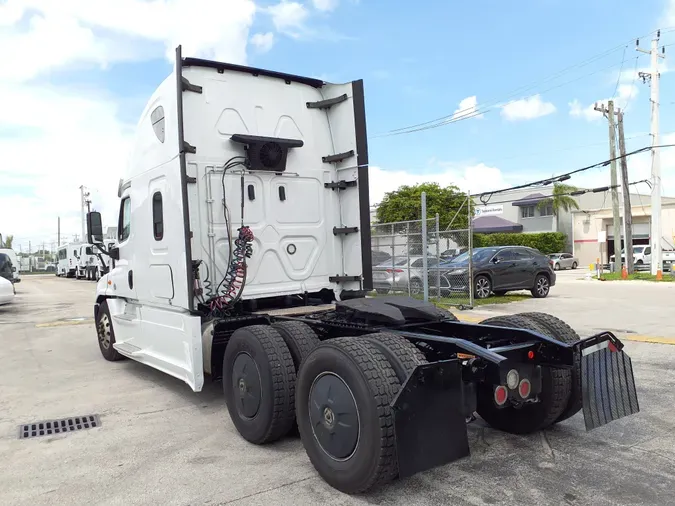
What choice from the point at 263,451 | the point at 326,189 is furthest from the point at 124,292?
the point at 263,451

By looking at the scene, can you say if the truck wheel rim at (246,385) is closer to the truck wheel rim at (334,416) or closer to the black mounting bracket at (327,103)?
the truck wheel rim at (334,416)

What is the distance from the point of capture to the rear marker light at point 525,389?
3713 millimetres

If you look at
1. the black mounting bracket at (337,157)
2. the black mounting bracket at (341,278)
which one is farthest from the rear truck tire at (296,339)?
the black mounting bracket at (337,157)

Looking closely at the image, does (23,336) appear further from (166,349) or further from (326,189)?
(326,189)

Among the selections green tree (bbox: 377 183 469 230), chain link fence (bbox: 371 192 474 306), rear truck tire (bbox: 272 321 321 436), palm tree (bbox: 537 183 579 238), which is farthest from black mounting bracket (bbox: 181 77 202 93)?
palm tree (bbox: 537 183 579 238)

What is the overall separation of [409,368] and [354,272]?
10.9 feet

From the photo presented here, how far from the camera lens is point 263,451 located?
434 cm

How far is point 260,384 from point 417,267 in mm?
10508

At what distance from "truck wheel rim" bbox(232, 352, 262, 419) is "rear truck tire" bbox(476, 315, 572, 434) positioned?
1740 millimetres

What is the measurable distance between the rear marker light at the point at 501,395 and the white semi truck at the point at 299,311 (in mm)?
14

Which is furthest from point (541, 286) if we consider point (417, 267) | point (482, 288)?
point (417, 267)

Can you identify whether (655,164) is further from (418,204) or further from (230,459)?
(230,459)

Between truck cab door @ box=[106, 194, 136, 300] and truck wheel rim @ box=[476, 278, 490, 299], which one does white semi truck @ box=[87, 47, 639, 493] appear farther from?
truck wheel rim @ box=[476, 278, 490, 299]

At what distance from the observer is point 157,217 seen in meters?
6.00
